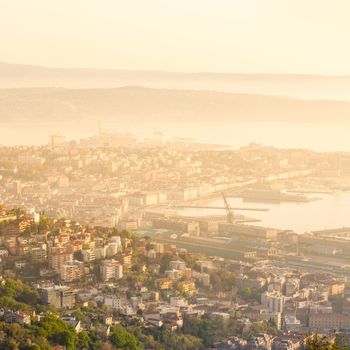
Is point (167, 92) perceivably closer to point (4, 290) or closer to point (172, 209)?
point (172, 209)

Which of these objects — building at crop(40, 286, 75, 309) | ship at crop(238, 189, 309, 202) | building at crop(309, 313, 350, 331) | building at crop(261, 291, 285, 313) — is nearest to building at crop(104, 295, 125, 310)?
building at crop(40, 286, 75, 309)

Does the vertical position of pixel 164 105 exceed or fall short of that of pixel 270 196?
it exceeds it

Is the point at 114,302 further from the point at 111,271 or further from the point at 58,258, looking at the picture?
the point at 58,258

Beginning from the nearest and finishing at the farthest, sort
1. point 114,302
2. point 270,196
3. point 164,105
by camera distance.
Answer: point 114,302
point 270,196
point 164,105

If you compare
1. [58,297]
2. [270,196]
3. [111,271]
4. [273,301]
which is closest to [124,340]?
[58,297]

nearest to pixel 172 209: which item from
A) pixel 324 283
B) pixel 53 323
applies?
pixel 324 283

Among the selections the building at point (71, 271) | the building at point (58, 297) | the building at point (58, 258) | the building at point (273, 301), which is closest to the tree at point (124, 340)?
the building at point (58, 297)

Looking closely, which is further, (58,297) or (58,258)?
(58,258)

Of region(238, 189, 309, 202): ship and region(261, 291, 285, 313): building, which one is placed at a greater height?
region(238, 189, 309, 202): ship

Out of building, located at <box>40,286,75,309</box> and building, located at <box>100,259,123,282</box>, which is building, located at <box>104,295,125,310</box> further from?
building, located at <box>100,259,123,282</box>
